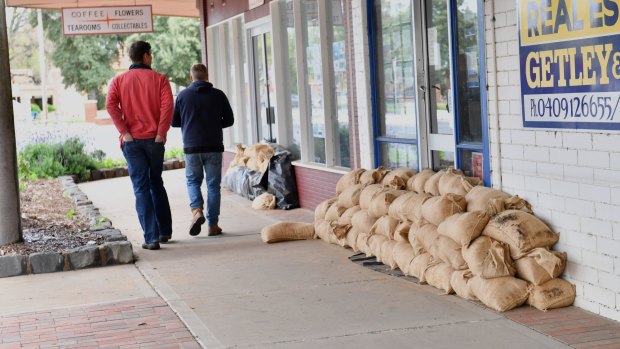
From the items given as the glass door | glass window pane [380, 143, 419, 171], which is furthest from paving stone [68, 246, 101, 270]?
the glass door

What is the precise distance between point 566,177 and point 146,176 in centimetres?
477

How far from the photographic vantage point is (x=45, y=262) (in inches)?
348

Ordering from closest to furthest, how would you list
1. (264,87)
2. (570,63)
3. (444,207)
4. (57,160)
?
1. (570,63)
2. (444,207)
3. (264,87)
4. (57,160)

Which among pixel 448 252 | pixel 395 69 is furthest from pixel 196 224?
pixel 448 252

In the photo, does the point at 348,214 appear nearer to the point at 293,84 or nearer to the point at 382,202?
the point at 382,202

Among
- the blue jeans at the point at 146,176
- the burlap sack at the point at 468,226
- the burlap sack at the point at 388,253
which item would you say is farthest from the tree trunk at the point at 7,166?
the burlap sack at the point at 468,226

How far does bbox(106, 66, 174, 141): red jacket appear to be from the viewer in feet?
32.1

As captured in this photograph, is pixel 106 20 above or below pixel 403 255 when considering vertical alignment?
above

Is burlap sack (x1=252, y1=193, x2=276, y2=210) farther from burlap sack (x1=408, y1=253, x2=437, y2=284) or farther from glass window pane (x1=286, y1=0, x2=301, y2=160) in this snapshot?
burlap sack (x1=408, y1=253, x2=437, y2=284)

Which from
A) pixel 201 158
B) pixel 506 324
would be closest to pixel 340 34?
pixel 201 158

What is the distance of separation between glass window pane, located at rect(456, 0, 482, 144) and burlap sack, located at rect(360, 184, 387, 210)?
969 mm

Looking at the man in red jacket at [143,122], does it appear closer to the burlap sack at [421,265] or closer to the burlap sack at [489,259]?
the burlap sack at [421,265]

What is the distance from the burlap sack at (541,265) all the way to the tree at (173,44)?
35.0 m

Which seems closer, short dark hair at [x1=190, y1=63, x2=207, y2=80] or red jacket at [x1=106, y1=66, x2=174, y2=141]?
red jacket at [x1=106, y1=66, x2=174, y2=141]
